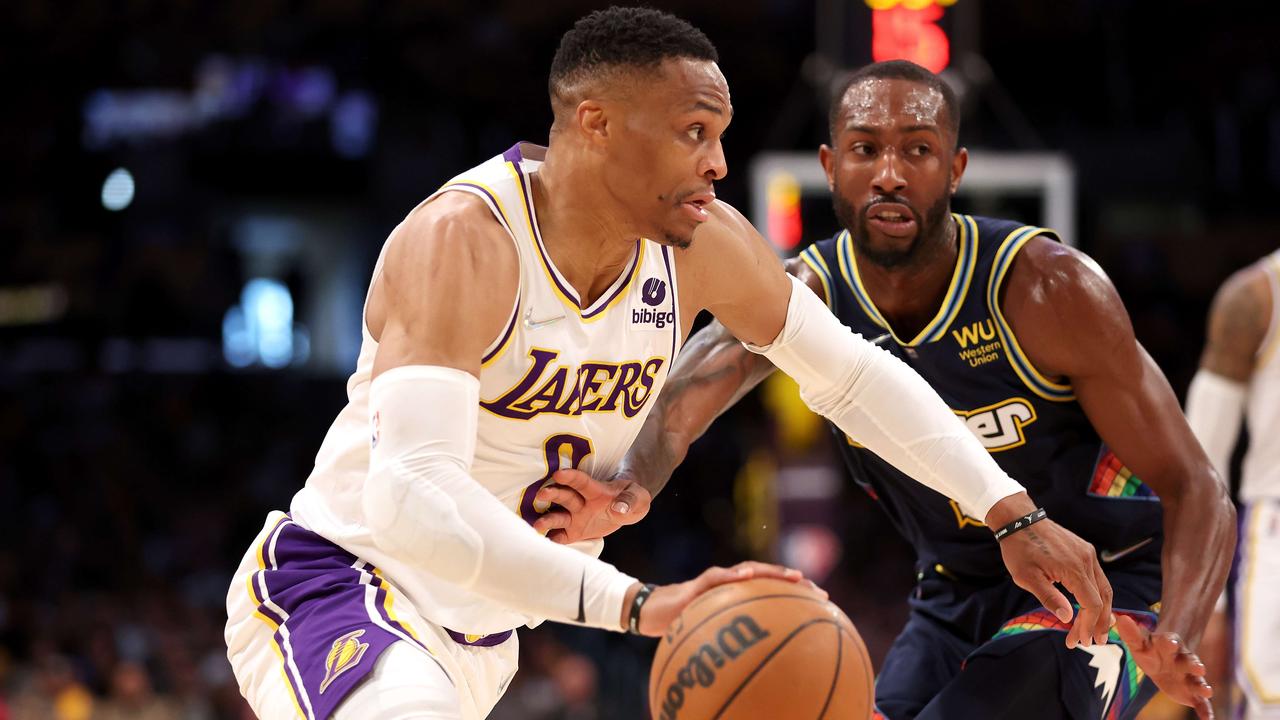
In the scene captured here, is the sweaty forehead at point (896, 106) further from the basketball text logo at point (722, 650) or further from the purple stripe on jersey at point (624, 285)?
the basketball text logo at point (722, 650)

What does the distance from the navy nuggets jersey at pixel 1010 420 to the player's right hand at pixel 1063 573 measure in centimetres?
54

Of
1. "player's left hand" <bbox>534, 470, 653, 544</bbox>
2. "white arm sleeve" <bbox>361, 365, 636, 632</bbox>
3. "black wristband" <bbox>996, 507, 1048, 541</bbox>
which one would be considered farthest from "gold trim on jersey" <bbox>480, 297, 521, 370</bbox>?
"black wristband" <bbox>996, 507, 1048, 541</bbox>

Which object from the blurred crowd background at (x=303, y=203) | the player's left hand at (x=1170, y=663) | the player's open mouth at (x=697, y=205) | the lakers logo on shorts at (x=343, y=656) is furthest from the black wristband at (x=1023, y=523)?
the blurred crowd background at (x=303, y=203)

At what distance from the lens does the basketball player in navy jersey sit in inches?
148

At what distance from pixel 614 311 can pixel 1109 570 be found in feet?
5.45

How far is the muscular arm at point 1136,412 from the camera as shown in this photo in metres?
3.71

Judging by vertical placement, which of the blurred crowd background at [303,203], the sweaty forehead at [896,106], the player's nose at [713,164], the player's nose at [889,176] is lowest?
the blurred crowd background at [303,203]

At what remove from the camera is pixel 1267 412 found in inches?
212

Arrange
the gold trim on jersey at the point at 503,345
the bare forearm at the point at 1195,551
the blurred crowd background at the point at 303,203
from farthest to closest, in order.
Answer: the blurred crowd background at the point at 303,203 → the bare forearm at the point at 1195,551 → the gold trim on jersey at the point at 503,345

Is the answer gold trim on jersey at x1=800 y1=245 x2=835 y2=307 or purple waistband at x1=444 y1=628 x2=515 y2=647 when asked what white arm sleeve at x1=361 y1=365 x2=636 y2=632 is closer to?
purple waistband at x1=444 y1=628 x2=515 y2=647

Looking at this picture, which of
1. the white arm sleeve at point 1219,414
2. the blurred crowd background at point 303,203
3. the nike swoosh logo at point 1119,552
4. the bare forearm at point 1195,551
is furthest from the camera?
the blurred crowd background at point 303,203

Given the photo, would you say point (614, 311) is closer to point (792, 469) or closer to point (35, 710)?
point (792, 469)

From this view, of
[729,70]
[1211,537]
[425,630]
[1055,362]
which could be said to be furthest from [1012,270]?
[729,70]

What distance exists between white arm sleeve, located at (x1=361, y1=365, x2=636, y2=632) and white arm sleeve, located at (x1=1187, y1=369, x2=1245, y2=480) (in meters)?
3.45
